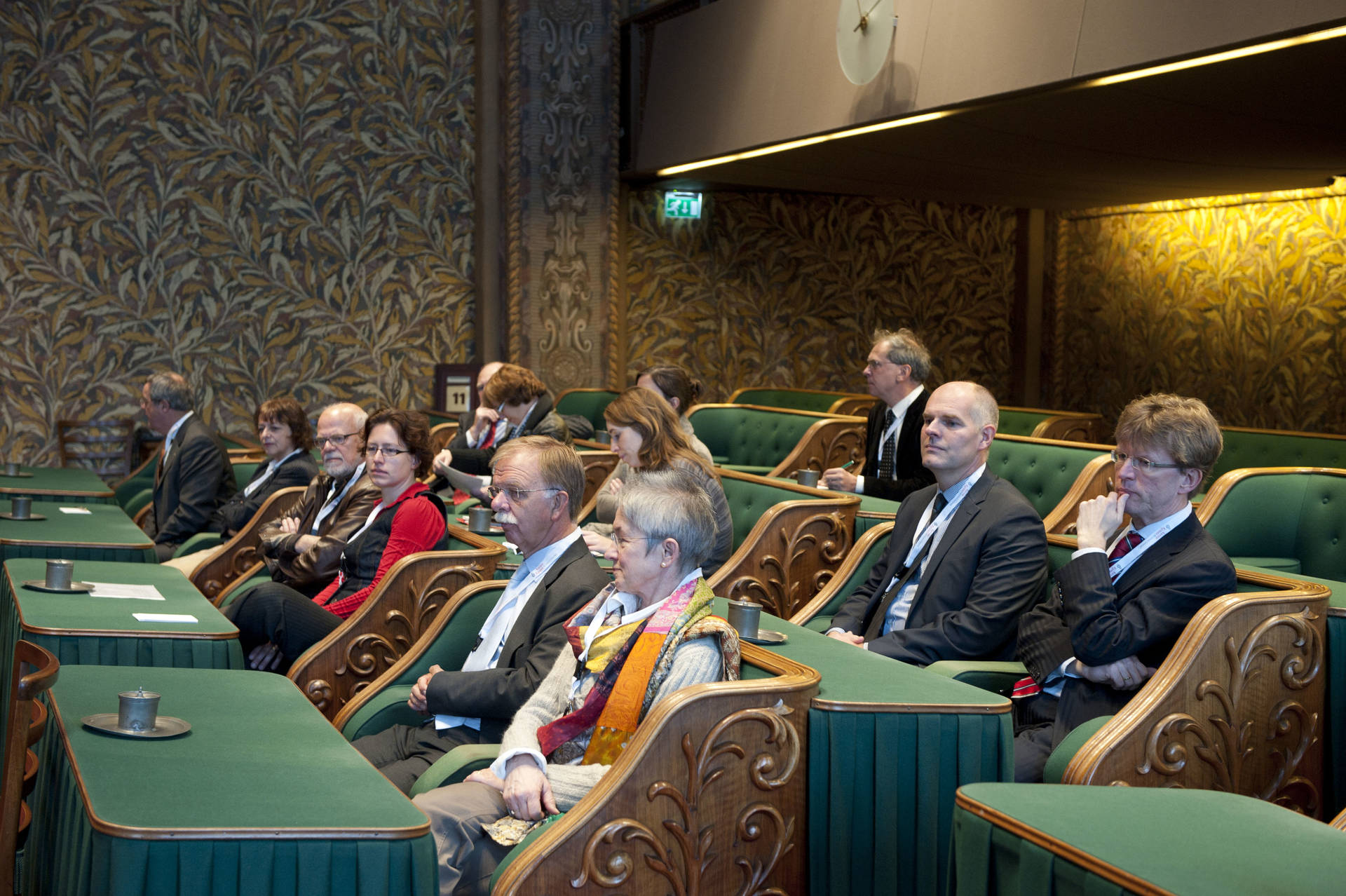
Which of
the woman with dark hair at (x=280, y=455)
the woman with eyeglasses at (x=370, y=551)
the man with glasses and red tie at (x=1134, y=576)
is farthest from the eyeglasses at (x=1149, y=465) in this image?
the woman with dark hair at (x=280, y=455)

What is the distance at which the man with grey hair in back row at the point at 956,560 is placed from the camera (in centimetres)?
283

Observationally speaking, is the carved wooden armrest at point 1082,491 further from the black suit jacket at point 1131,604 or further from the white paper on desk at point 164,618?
the white paper on desk at point 164,618

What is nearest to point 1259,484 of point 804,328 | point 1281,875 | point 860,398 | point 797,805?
point 797,805

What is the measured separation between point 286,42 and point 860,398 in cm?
452

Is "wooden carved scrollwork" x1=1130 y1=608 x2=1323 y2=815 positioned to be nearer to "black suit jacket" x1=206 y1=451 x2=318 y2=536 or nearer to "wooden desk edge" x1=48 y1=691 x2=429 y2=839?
"wooden desk edge" x1=48 y1=691 x2=429 y2=839

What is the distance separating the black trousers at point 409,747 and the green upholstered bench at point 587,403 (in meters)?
Result: 5.70

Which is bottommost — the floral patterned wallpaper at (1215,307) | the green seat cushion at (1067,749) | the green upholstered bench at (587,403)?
the green seat cushion at (1067,749)

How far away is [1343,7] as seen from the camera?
4008mm

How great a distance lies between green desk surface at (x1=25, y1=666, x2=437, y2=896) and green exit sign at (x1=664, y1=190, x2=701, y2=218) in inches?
291

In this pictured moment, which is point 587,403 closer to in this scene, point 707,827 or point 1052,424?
point 1052,424

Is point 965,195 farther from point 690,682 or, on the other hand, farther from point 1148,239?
point 690,682

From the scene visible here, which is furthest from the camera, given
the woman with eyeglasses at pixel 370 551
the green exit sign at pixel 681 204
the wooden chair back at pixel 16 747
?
the green exit sign at pixel 681 204

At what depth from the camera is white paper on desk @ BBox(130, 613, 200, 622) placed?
2.85 meters

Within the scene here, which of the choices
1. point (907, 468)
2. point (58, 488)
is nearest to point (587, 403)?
point (58, 488)
